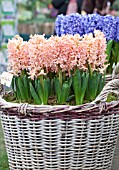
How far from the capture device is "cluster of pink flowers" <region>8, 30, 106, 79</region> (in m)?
2.34

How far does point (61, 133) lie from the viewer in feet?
7.66

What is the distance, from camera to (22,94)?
2473mm

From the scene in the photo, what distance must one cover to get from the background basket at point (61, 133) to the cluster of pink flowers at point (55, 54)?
0.18 m

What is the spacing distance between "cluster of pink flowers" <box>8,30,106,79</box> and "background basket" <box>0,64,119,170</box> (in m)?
0.18

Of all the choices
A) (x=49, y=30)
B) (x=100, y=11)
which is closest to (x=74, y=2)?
(x=100, y=11)

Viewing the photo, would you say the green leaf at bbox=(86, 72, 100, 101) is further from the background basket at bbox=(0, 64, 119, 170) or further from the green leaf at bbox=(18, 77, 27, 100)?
the green leaf at bbox=(18, 77, 27, 100)

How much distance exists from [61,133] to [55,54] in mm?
401

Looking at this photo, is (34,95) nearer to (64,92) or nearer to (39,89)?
(39,89)

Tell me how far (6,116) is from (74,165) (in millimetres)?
436

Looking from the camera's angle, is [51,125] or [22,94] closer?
[51,125]

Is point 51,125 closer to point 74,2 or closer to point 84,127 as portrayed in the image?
point 84,127

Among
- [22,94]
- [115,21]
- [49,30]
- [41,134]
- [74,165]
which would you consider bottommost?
[49,30]

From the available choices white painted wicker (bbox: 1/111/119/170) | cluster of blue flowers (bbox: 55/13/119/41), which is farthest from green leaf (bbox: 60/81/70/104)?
cluster of blue flowers (bbox: 55/13/119/41)

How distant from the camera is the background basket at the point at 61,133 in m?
2.30
